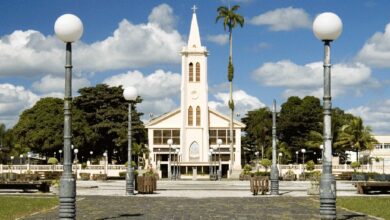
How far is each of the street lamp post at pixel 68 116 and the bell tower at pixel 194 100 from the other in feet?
202

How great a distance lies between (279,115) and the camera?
9344cm

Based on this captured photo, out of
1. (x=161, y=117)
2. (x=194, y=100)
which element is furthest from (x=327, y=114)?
(x=161, y=117)

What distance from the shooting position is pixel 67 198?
1255 centimetres

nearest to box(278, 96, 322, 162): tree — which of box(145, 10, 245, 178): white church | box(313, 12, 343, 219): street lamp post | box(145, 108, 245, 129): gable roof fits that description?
box(145, 108, 245, 129): gable roof

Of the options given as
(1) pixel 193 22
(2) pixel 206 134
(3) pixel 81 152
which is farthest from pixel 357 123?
(3) pixel 81 152

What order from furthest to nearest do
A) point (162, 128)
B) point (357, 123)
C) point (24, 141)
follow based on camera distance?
point (24, 141) → point (162, 128) → point (357, 123)

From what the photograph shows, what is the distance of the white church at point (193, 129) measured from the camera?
74.8 metres

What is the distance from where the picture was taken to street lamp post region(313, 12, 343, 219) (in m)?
13.0

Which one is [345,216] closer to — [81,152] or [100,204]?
[100,204]

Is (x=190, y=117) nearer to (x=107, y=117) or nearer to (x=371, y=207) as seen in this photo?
(x=107, y=117)

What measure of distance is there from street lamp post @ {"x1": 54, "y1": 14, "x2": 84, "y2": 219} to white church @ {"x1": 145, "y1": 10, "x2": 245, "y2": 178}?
5919 cm

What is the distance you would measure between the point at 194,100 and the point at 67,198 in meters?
63.3

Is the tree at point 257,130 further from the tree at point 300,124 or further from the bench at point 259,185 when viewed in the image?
the bench at point 259,185

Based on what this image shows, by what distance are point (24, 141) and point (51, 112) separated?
4.93m
